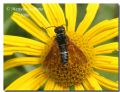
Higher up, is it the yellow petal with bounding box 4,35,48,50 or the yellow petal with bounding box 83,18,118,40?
the yellow petal with bounding box 83,18,118,40

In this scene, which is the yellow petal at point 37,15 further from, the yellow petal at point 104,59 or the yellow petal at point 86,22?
the yellow petal at point 104,59

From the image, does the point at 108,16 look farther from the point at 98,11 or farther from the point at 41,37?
the point at 41,37

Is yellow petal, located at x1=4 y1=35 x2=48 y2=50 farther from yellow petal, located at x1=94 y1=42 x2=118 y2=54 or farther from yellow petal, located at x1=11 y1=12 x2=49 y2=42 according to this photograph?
yellow petal, located at x1=94 y1=42 x2=118 y2=54

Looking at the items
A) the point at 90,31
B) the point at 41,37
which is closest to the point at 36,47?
the point at 41,37

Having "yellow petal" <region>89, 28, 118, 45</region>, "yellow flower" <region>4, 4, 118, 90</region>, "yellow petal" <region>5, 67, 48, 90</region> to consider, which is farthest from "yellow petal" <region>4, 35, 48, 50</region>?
"yellow petal" <region>89, 28, 118, 45</region>

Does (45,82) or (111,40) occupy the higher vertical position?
(111,40)

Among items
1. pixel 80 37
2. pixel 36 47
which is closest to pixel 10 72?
pixel 36 47
